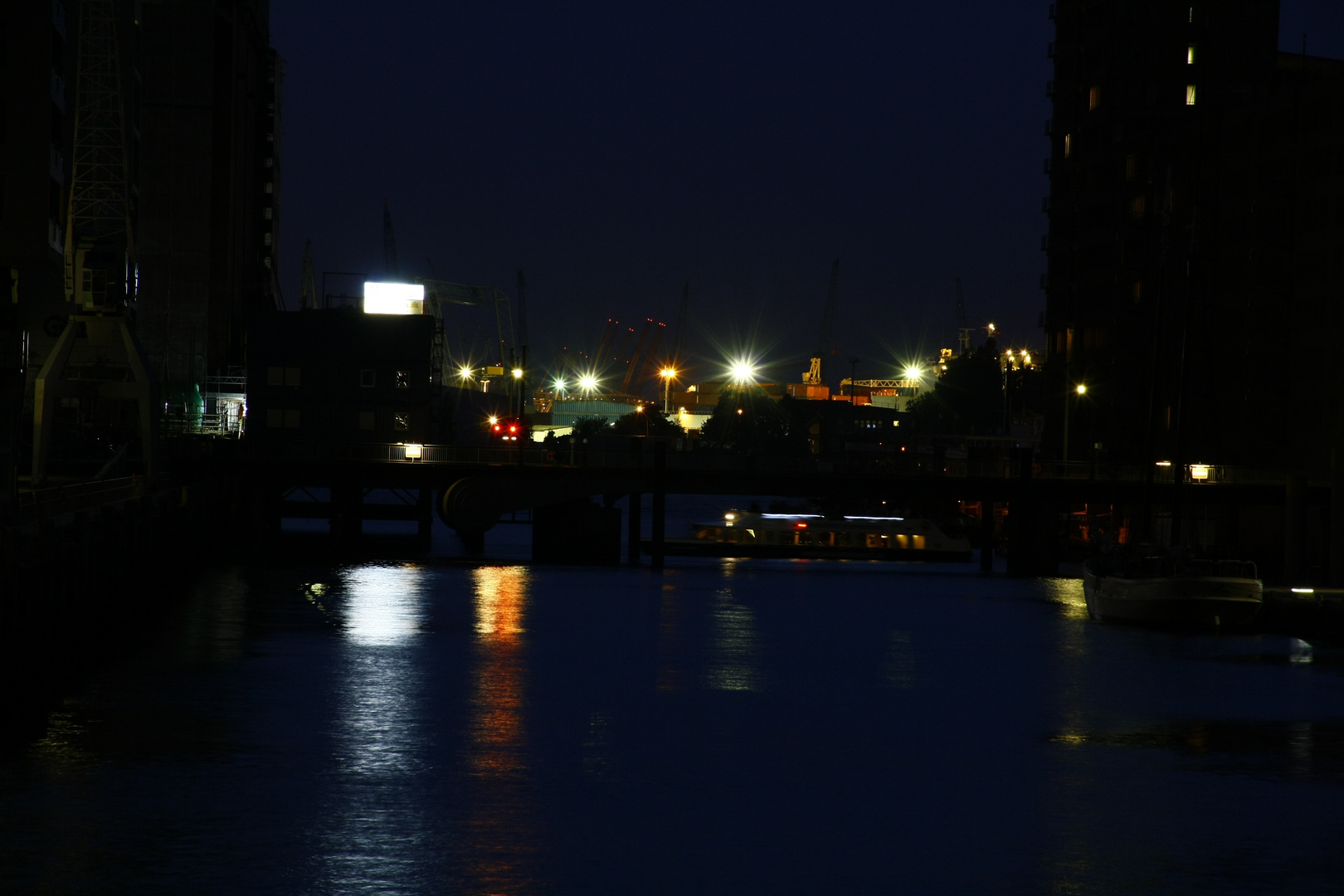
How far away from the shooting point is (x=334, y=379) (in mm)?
111750

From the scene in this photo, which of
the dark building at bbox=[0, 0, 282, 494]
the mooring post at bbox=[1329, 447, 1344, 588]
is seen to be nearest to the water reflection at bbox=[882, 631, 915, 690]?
the mooring post at bbox=[1329, 447, 1344, 588]

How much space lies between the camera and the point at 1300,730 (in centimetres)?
3941

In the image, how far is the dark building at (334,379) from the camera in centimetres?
11169

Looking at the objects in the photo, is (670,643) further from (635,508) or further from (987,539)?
(987,539)

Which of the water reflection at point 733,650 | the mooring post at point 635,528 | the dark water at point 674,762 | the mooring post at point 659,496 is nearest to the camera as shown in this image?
the dark water at point 674,762

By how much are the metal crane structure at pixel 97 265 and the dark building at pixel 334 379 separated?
10.4m

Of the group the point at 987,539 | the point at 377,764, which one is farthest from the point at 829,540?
the point at 377,764

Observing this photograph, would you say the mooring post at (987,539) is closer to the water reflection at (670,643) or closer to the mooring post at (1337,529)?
the mooring post at (1337,529)

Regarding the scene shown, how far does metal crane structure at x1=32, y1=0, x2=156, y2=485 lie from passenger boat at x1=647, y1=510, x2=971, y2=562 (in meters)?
40.1

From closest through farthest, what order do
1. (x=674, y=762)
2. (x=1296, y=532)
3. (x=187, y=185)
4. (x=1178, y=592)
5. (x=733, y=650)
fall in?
1. (x=674, y=762)
2. (x=733, y=650)
3. (x=1178, y=592)
4. (x=1296, y=532)
5. (x=187, y=185)

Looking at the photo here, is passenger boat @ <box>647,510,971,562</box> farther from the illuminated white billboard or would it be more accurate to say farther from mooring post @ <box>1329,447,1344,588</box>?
the illuminated white billboard

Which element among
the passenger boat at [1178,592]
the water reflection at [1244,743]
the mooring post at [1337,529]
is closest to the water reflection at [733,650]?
the water reflection at [1244,743]

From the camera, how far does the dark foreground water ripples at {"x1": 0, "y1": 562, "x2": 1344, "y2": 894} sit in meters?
25.1

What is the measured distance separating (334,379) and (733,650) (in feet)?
213
